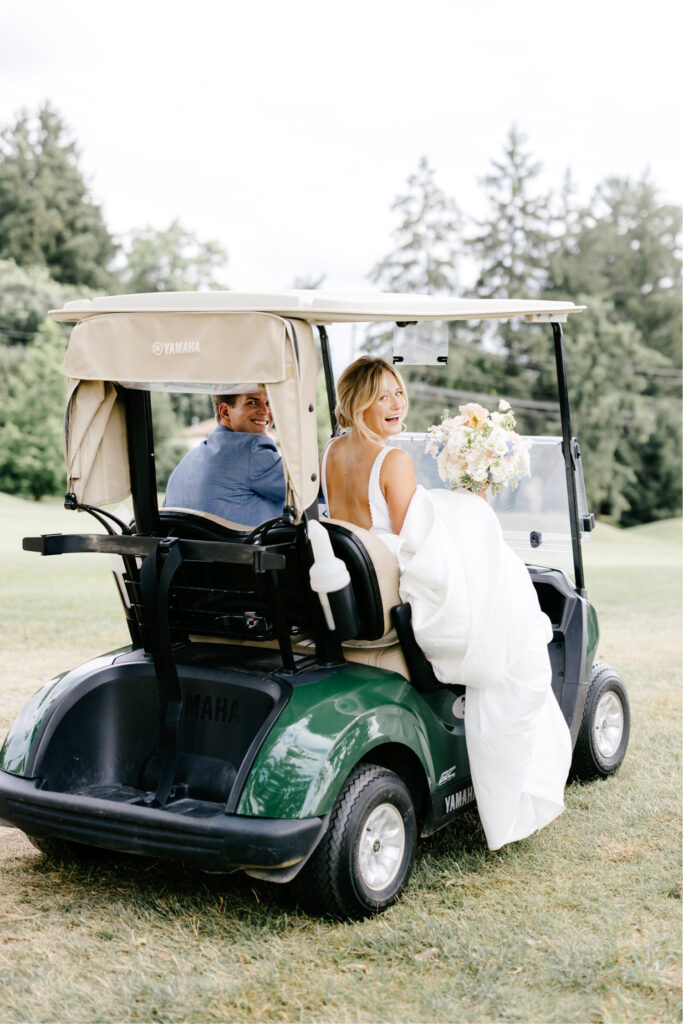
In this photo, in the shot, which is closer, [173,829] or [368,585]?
[173,829]

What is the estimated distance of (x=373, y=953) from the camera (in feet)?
9.73

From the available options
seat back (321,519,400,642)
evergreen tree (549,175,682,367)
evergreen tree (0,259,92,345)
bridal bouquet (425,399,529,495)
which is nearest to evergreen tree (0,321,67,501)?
evergreen tree (0,259,92,345)

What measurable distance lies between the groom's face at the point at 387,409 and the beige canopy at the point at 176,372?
0.55 meters

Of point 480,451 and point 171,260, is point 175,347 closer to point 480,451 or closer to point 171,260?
point 480,451

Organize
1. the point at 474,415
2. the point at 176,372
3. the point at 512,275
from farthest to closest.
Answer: the point at 512,275, the point at 474,415, the point at 176,372

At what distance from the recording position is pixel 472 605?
3432mm

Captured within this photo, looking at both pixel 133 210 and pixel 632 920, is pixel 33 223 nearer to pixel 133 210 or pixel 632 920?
pixel 133 210

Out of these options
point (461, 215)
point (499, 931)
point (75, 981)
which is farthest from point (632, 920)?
point (461, 215)

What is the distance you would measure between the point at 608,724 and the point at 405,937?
178 centimetres

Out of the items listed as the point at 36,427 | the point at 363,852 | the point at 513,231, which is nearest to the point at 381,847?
the point at 363,852

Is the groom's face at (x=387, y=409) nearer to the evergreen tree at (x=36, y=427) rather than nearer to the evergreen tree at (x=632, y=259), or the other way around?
the evergreen tree at (x=36, y=427)

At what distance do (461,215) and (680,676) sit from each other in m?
34.6

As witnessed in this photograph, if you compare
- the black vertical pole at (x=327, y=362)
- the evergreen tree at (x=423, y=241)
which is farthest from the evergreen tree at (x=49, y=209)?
the black vertical pole at (x=327, y=362)

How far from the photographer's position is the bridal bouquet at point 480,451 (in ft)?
11.8
